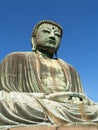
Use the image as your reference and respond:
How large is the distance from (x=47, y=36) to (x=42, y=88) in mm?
1901

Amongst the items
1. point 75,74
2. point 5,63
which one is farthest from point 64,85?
point 5,63

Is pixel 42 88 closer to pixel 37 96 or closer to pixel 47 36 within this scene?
pixel 37 96

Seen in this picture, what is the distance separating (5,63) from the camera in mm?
11367

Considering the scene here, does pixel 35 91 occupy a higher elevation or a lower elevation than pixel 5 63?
lower

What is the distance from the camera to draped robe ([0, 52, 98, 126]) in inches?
367

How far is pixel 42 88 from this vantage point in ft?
35.5

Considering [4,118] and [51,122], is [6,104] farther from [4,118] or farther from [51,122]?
[51,122]

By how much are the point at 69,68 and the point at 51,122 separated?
10.6 ft

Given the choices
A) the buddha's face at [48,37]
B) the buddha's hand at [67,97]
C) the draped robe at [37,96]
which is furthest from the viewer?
the buddha's face at [48,37]

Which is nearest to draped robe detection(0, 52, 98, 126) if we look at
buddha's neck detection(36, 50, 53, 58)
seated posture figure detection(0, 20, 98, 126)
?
seated posture figure detection(0, 20, 98, 126)

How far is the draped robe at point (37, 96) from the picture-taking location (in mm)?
9328

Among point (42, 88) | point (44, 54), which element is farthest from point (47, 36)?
point (42, 88)

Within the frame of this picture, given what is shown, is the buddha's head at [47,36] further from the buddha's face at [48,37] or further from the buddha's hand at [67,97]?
the buddha's hand at [67,97]

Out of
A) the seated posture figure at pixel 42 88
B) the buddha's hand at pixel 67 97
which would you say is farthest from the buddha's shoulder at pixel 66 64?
the buddha's hand at pixel 67 97
